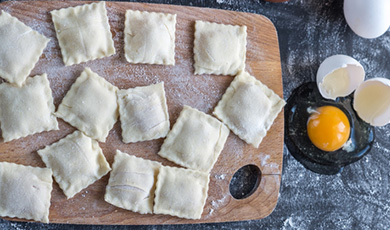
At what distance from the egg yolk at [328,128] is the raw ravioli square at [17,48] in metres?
1.71

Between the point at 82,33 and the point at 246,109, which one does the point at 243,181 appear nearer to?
the point at 246,109

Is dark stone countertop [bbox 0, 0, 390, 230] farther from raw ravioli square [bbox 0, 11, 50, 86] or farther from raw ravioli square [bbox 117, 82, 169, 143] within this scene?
raw ravioli square [bbox 0, 11, 50, 86]

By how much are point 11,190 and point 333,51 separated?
7.12 feet

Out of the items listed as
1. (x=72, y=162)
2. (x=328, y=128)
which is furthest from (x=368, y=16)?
(x=72, y=162)

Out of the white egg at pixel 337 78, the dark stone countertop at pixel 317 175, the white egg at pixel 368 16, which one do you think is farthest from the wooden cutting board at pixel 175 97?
the white egg at pixel 368 16

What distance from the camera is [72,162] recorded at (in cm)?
228

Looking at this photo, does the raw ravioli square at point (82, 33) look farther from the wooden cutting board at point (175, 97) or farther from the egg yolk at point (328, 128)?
the egg yolk at point (328, 128)

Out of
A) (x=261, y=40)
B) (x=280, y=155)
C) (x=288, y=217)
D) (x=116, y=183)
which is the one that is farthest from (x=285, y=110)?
(x=116, y=183)

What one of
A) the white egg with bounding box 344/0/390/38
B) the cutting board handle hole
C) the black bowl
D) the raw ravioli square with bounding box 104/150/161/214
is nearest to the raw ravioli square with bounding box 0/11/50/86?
the raw ravioli square with bounding box 104/150/161/214

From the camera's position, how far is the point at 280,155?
8.39 ft

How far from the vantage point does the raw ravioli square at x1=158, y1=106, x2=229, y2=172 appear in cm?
240

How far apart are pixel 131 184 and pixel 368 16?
68.0 inches

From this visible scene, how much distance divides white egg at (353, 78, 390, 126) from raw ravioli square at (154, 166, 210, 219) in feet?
3.73

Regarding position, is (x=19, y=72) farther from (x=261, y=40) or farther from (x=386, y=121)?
(x=386, y=121)
